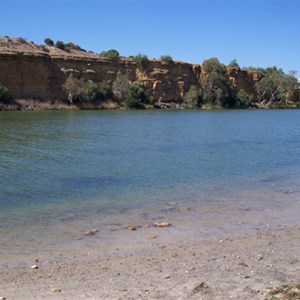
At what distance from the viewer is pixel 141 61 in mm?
92062

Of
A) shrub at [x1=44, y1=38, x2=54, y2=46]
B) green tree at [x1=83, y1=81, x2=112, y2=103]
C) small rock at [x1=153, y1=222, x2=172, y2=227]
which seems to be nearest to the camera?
small rock at [x1=153, y1=222, x2=172, y2=227]

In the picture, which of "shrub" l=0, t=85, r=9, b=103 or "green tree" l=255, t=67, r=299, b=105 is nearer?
"shrub" l=0, t=85, r=9, b=103

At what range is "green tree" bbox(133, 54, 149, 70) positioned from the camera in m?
92.0

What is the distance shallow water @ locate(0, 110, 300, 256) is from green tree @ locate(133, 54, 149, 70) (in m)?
67.0

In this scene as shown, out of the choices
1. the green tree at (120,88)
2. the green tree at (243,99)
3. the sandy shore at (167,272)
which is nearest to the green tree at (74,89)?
the green tree at (120,88)

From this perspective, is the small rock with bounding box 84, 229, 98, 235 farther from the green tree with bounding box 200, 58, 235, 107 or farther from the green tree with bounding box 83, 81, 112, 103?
the green tree with bounding box 200, 58, 235, 107

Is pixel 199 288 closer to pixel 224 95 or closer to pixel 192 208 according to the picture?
pixel 192 208

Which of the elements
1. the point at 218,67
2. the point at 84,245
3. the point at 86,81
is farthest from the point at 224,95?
the point at 84,245

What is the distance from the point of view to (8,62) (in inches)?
3046

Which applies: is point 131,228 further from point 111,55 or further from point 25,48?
point 111,55

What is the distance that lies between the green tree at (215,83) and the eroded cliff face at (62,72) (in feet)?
6.06

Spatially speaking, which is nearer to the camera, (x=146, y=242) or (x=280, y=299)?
(x=280, y=299)

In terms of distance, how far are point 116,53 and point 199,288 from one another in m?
92.1

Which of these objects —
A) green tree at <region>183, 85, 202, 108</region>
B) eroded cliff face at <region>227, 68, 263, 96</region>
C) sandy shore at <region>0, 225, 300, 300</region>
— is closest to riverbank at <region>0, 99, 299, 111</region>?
green tree at <region>183, 85, 202, 108</region>
